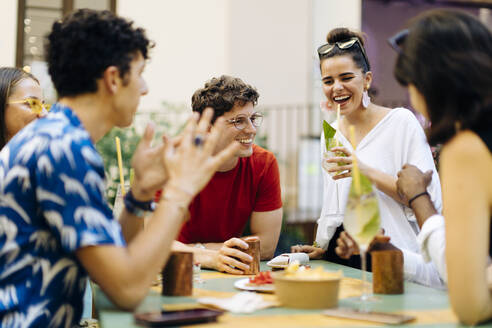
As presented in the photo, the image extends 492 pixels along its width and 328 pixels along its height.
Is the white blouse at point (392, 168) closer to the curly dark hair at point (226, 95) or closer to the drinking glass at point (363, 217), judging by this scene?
the curly dark hair at point (226, 95)

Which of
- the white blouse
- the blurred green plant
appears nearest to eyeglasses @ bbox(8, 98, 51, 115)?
the white blouse

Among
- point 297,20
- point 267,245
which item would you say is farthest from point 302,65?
point 267,245

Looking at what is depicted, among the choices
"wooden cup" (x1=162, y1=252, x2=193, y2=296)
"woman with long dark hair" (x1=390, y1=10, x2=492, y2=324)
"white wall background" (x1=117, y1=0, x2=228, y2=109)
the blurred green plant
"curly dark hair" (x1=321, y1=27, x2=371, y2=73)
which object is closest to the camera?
"woman with long dark hair" (x1=390, y1=10, x2=492, y2=324)

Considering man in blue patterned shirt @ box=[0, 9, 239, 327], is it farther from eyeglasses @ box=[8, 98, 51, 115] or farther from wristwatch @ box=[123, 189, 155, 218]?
eyeglasses @ box=[8, 98, 51, 115]

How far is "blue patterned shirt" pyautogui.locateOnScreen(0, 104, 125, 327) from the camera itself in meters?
1.27

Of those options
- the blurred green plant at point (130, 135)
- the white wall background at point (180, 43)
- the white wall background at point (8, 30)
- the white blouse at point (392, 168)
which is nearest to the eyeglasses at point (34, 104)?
the white blouse at point (392, 168)

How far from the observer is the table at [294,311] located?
1232mm

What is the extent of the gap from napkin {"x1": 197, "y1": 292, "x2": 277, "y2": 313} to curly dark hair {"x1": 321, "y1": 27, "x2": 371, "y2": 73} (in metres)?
1.58

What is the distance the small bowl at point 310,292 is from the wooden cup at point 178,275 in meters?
0.30

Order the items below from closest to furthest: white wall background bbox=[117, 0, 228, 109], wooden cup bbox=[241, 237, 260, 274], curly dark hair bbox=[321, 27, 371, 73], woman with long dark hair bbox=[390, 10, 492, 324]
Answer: woman with long dark hair bbox=[390, 10, 492, 324] < wooden cup bbox=[241, 237, 260, 274] < curly dark hair bbox=[321, 27, 371, 73] < white wall background bbox=[117, 0, 228, 109]

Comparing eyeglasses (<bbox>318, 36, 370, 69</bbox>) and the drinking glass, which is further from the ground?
eyeglasses (<bbox>318, 36, 370, 69</bbox>)

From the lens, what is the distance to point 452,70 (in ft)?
4.21

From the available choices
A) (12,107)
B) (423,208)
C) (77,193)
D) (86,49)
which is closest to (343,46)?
(423,208)

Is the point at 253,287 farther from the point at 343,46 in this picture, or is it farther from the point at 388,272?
the point at 343,46
